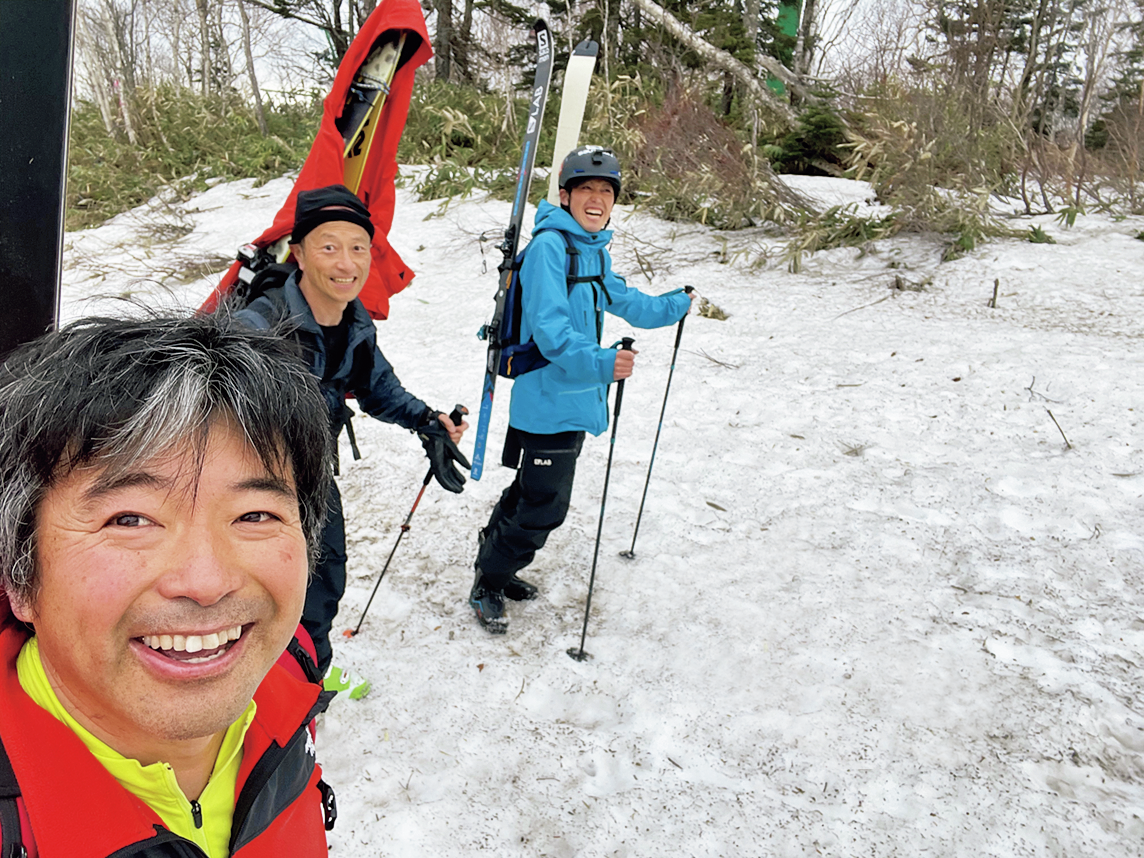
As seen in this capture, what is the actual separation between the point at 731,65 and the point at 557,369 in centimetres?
911

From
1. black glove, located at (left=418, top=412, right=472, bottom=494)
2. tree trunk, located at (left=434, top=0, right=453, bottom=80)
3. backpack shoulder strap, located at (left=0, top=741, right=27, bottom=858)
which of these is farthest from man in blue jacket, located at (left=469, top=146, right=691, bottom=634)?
tree trunk, located at (left=434, top=0, right=453, bottom=80)

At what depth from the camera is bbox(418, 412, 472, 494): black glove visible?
300cm

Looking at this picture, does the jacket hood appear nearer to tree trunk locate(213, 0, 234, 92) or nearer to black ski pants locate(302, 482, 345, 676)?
black ski pants locate(302, 482, 345, 676)

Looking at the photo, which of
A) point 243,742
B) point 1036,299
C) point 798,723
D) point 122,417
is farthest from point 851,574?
point 1036,299

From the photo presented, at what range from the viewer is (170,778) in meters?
1.05

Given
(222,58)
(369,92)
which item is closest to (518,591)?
(369,92)

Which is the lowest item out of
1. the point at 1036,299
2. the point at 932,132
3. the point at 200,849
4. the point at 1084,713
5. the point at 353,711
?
the point at 353,711

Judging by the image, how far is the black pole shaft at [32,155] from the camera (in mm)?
1396

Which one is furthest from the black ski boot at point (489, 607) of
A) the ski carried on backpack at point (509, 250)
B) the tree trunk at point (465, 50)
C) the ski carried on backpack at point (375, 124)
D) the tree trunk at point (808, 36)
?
the tree trunk at point (808, 36)

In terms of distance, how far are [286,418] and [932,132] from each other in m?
8.62

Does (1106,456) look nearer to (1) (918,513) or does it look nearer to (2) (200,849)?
(1) (918,513)

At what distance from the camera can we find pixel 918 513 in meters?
4.18

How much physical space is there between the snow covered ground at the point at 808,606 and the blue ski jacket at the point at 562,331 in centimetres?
110

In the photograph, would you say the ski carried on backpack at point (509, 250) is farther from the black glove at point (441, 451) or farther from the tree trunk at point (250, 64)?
the tree trunk at point (250, 64)
